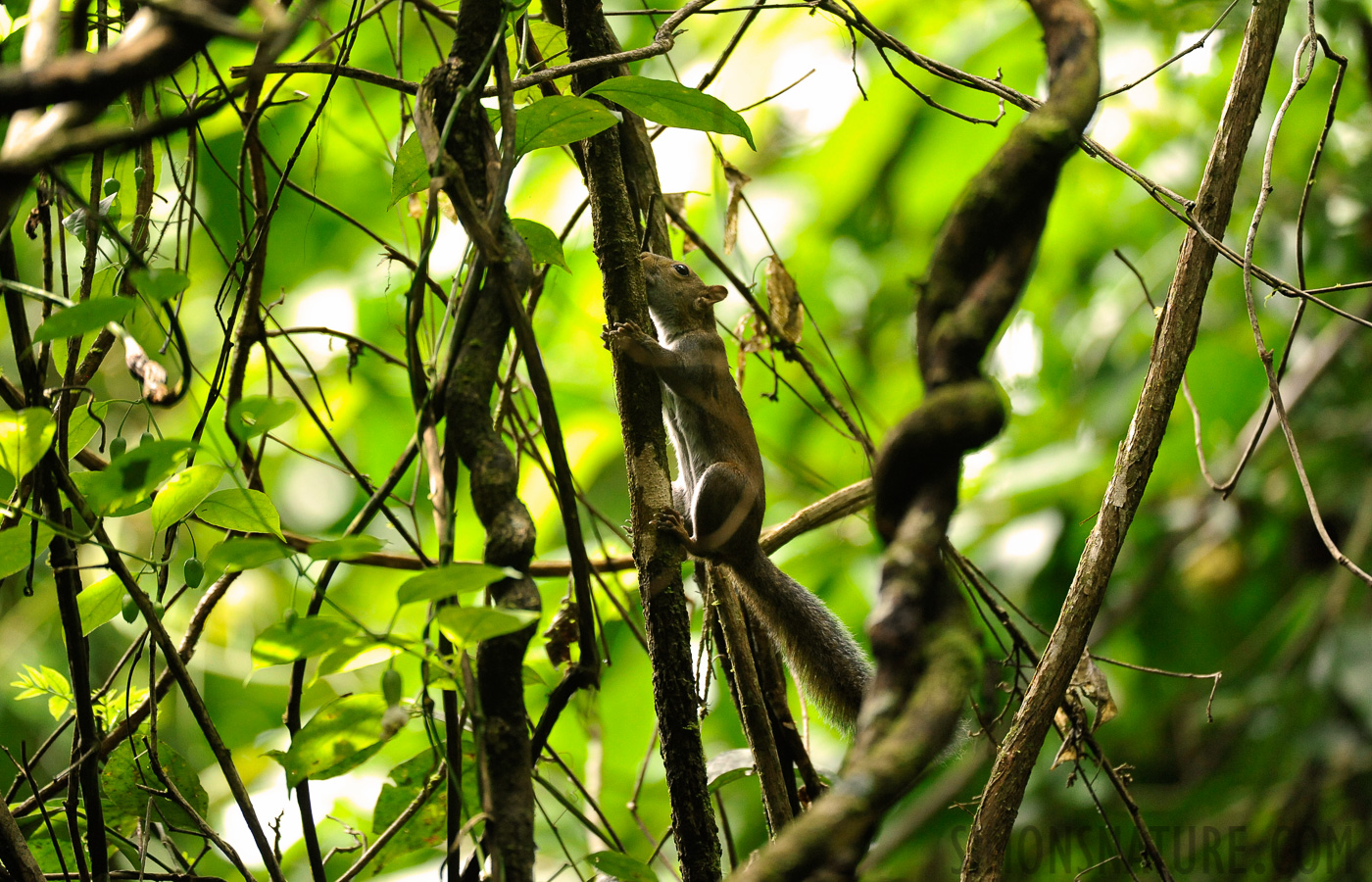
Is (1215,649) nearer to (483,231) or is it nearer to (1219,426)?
(1219,426)

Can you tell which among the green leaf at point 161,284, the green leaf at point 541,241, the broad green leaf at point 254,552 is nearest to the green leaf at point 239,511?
the broad green leaf at point 254,552

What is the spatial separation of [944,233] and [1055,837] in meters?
3.31

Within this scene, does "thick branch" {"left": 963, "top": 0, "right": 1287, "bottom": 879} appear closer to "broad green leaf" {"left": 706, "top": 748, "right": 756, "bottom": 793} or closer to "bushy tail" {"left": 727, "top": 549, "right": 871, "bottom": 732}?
"broad green leaf" {"left": 706, "top": 748, "right": 756, "bottom": 793}

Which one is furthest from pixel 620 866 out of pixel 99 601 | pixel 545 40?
pixel 545 40

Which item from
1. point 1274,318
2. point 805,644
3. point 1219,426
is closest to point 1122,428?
point 1219,426

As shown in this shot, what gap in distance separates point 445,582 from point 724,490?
7.08 feet

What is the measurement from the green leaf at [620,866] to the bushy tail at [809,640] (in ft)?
4.36

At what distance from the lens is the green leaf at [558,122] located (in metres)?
1.18

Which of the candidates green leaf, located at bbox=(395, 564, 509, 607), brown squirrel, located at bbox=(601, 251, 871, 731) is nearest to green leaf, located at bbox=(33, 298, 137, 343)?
green leaf, located at bbox=(395, 564, 509, 607)

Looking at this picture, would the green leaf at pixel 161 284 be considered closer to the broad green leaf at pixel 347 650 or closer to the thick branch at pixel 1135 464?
the broad green leaf at pixel 347 650

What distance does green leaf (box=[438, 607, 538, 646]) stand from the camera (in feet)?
2.53

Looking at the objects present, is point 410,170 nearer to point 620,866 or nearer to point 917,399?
point 620,866

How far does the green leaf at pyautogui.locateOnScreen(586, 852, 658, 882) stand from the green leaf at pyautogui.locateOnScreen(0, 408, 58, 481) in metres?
0.72

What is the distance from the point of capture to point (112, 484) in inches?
38.6
